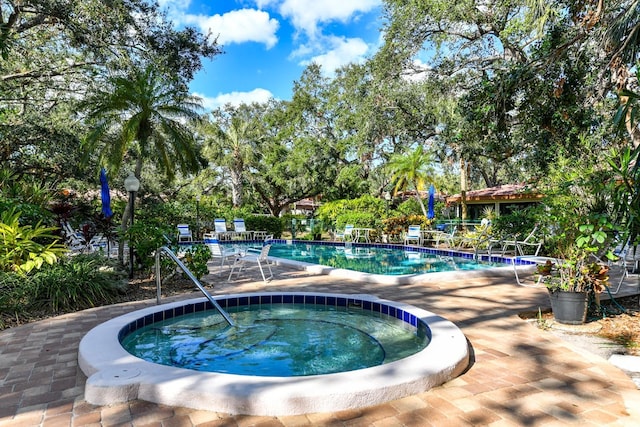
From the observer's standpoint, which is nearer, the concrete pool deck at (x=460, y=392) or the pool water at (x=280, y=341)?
the concrete pool deck at (x=460, y=392)

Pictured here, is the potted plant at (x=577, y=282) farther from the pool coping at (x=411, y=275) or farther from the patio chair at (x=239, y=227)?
the patio chair at (x=239, y=227)

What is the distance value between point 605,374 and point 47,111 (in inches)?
628

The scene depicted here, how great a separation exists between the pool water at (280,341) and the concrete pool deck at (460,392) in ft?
2.40

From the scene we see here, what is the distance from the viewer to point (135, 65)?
1049 cm

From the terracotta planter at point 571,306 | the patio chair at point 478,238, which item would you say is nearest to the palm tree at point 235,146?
the patio chair at point 478,238

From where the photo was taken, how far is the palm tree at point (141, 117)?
393 inches

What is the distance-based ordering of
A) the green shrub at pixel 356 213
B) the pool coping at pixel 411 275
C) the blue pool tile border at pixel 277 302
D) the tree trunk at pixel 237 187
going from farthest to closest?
1. the tree trunk at pixel 237 187
2. the green shrub at pixel 356 213
3. the pool coping at pixel 411 275
4. the blue pool tile border at pixel 277 302

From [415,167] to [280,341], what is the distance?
761 inches

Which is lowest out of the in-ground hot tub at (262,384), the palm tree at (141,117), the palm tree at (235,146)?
the in-ground hot tub at (262,384)

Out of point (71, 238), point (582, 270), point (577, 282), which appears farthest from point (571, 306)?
point (71, 238)

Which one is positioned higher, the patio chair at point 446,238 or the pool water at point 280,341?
the patio chair at point 446,238

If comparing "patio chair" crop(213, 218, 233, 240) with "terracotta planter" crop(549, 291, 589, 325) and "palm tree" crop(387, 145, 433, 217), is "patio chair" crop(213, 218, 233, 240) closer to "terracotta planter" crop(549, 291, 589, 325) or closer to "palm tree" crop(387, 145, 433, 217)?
"palm tree" crop(387, 145, 433, 217)

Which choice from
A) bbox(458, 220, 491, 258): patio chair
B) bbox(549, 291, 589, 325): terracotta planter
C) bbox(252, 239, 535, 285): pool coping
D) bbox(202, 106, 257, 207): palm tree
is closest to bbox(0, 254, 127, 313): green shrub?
bbox(252, 239, 535, 285): pool coping

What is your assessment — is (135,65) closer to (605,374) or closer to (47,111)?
(47,111)
